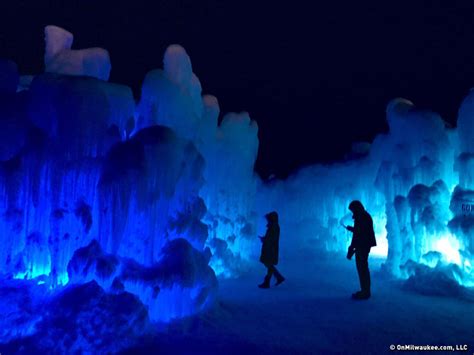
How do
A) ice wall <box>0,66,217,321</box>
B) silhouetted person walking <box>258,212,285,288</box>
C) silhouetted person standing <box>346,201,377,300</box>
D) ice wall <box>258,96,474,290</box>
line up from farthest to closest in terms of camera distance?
ice wall <box>258,96,474,290</box> → silhouetted person walking <box>258,212,285,288</box> → silhouetted person standing <box>346,201,377,300</box> → ice wall <box>0,66,217,321</box>

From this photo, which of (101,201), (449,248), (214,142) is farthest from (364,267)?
(214,142)

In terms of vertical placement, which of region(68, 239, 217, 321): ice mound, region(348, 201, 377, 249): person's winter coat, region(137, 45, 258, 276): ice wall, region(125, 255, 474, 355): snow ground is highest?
region(137, 45, 258, 276): ice wall

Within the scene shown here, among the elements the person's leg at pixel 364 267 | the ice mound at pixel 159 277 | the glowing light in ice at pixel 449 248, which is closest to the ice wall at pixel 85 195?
the ice mound at pixel 159 277

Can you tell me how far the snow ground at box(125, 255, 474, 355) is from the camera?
5715 millimetres

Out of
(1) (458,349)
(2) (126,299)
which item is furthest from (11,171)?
(1) (458,349)

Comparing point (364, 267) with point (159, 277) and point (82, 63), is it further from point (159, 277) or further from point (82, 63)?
point (82, 63)

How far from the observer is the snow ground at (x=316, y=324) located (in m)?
5.71

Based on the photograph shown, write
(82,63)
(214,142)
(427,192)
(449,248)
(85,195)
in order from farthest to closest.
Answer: (214,142), (427,192), (449,248), (82,63), (85,195)

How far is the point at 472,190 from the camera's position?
10742mm

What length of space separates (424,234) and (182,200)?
7.39m

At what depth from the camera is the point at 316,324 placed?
22.6 feet

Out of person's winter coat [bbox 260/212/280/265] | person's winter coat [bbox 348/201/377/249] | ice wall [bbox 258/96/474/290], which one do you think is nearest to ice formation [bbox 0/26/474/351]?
ice wall [bbox 258/96/474/290]

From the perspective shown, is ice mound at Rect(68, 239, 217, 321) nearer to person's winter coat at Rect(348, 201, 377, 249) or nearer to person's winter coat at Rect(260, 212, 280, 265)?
person's winter coat at Rect(260, 212, 280, 265)

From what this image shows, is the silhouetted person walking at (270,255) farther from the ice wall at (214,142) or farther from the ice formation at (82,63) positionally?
the ice formation at (82,63)
